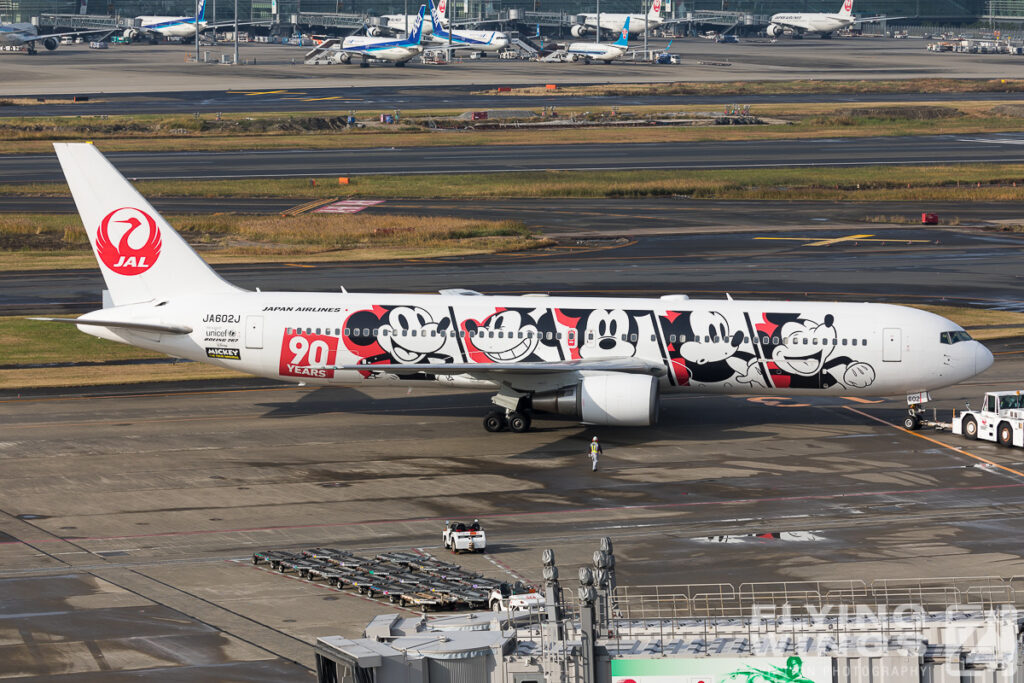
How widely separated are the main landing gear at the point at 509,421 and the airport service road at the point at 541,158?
275 feet

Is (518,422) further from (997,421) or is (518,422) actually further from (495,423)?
(997,421)

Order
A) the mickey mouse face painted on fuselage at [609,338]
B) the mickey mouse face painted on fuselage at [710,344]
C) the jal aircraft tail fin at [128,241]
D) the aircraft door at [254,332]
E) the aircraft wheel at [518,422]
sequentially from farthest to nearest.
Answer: the jal aircraft tail fin at [128,241] < the aircraft door at [254,332] < the aircraft wheel at [518,422] < the mickey mouse face painted on fuselage at [609,338] < the mickey mouse face painted on fuselage at [710,344]

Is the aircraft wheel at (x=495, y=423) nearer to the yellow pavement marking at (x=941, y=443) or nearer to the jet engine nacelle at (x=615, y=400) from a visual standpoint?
the jet engine nacelle at (x=615, y=400)

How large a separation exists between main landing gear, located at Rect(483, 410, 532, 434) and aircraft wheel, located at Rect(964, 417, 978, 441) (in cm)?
1881

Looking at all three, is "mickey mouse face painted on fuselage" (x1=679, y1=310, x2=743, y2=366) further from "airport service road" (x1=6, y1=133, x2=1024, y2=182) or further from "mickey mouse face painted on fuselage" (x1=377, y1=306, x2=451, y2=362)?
"airport service road" (x1=6, y1=133, x2=1024, y2=182)

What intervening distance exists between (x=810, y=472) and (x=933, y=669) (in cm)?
3268

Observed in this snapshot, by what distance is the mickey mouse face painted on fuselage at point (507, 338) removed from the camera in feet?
190

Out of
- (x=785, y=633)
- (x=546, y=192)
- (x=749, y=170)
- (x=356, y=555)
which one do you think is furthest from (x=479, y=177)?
(x=785, y=633)

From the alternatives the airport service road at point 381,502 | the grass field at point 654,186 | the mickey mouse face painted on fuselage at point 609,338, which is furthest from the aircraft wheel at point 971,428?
the grass field at point 654,186

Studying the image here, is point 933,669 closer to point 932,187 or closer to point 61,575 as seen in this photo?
point 61,575

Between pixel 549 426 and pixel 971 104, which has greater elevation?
pixel 971 104

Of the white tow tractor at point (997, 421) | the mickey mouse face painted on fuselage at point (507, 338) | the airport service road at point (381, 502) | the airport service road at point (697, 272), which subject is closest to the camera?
the airport service road at point (381, 502)

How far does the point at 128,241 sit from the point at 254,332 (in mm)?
7617

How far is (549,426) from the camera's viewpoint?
6012cm
